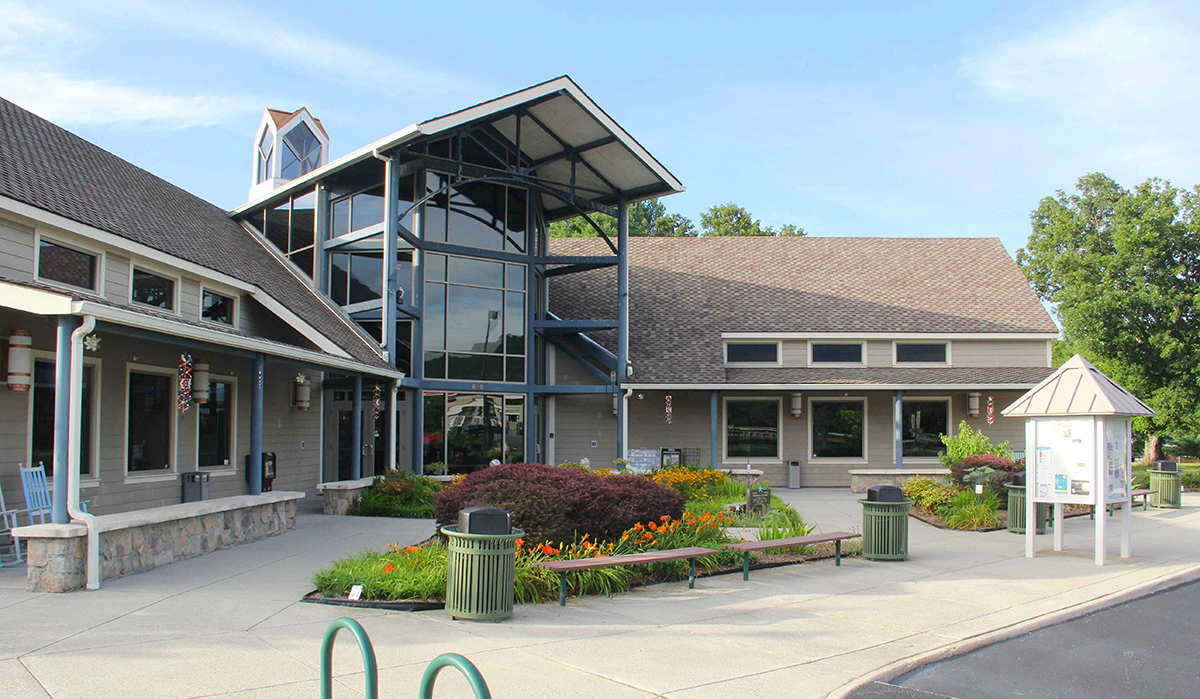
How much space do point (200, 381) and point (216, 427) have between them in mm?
2009

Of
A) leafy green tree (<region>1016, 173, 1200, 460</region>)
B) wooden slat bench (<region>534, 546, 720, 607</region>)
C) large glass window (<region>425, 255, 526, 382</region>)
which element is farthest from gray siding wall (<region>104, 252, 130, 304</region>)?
leafy green tree (<region>1016, 173, 1200, 460</region>)

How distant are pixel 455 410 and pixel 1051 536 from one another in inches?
502

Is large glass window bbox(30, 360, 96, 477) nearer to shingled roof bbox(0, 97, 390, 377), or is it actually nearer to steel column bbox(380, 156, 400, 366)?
shingled roof bbox(0, 97, 390, 377)

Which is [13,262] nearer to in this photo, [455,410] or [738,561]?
[738,561]

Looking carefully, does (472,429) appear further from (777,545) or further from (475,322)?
(777,545)

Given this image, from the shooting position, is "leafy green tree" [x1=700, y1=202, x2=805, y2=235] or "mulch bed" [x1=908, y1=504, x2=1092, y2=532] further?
"leafy green tree" [x1=700, y1=202, x2=805, y2=235]

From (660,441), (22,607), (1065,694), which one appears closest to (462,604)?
(22,607)

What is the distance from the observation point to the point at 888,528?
12.2 metres

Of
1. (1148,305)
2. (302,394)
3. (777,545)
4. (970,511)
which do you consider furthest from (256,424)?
(1148,305)

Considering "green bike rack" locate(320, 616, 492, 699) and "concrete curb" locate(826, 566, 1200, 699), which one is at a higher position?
"green bike rack" locate(320, 616, 492, 699)

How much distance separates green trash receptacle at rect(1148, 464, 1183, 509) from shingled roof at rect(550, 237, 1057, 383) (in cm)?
561

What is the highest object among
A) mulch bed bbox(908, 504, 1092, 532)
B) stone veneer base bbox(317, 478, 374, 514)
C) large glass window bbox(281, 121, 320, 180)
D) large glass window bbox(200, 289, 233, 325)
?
large glass window bbox(281, 121, 320, 180)

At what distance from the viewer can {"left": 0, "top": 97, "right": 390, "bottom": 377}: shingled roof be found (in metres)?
12.4

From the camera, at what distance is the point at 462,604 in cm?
805
